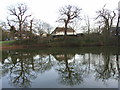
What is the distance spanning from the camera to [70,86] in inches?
185

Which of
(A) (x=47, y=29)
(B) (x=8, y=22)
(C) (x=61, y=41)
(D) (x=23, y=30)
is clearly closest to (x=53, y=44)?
(C) (x=61, y=41)

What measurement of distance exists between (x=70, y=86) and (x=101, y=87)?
3.58 feet

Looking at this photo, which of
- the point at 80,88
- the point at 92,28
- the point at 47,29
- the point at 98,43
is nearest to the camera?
the point at 80,88

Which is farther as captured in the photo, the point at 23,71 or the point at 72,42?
the point at 72,42

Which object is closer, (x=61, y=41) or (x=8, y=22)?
(x=61, y=41)

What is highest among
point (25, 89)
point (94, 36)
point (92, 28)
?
point (92, 28)

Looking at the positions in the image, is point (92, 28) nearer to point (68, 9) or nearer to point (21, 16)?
point (68, 9)

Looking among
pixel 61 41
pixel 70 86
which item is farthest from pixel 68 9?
pixel 70 86

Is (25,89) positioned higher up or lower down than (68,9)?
lower down

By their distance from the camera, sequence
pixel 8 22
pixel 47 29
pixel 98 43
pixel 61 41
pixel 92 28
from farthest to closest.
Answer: pixel 47 29, pixel 92 28, pixel 8 22, pixel 61 41, pixel 98 43

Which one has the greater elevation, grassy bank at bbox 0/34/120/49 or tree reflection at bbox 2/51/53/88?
grassy bank at bbox 0/34/120/49

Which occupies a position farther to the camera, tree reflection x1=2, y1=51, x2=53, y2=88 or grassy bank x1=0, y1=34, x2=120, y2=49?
grassy bank x1=0, y1=34, x2=120, y2=49

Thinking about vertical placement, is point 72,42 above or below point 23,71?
above

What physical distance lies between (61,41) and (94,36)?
6.97 m
